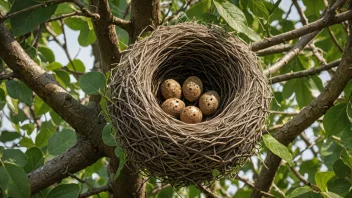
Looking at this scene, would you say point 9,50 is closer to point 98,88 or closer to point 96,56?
point 98,88

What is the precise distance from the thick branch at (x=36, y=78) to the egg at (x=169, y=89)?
37 cm

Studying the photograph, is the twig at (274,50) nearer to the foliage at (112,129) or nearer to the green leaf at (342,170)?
the foliage at (112,129)

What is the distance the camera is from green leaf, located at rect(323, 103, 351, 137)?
2.21 meters

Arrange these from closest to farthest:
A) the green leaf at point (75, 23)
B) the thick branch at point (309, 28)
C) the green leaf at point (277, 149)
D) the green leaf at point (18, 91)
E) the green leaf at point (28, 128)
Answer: the green leaf at point (277, 149)
the thick branch at point (309, 28)
the green leaf at point (18, 91)
the green leaf at point (75, 23)
the green leaf at point (28, 128)

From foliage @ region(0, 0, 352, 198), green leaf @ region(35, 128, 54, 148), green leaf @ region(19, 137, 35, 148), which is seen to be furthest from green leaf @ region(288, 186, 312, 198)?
green leaf @ region(19, 137, 35, 148)

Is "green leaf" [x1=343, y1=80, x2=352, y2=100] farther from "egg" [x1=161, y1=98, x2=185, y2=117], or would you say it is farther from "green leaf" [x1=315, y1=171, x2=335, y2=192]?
"egg" [x1=161, y1=98, x2=185, y2=117]

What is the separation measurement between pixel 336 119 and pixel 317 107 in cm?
12

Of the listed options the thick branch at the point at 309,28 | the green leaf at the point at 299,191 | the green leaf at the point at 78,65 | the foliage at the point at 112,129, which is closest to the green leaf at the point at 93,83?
the foliage at the point at 112,129

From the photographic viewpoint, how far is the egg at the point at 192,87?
7.25ft

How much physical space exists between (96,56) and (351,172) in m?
1.85

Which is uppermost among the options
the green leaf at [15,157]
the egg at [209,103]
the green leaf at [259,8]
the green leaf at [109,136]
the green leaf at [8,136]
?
the green leaf at [259,8]

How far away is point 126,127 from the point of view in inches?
72.5

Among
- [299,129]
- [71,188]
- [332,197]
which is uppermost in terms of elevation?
[299,129]

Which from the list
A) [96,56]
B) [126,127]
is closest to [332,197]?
[126,127]
